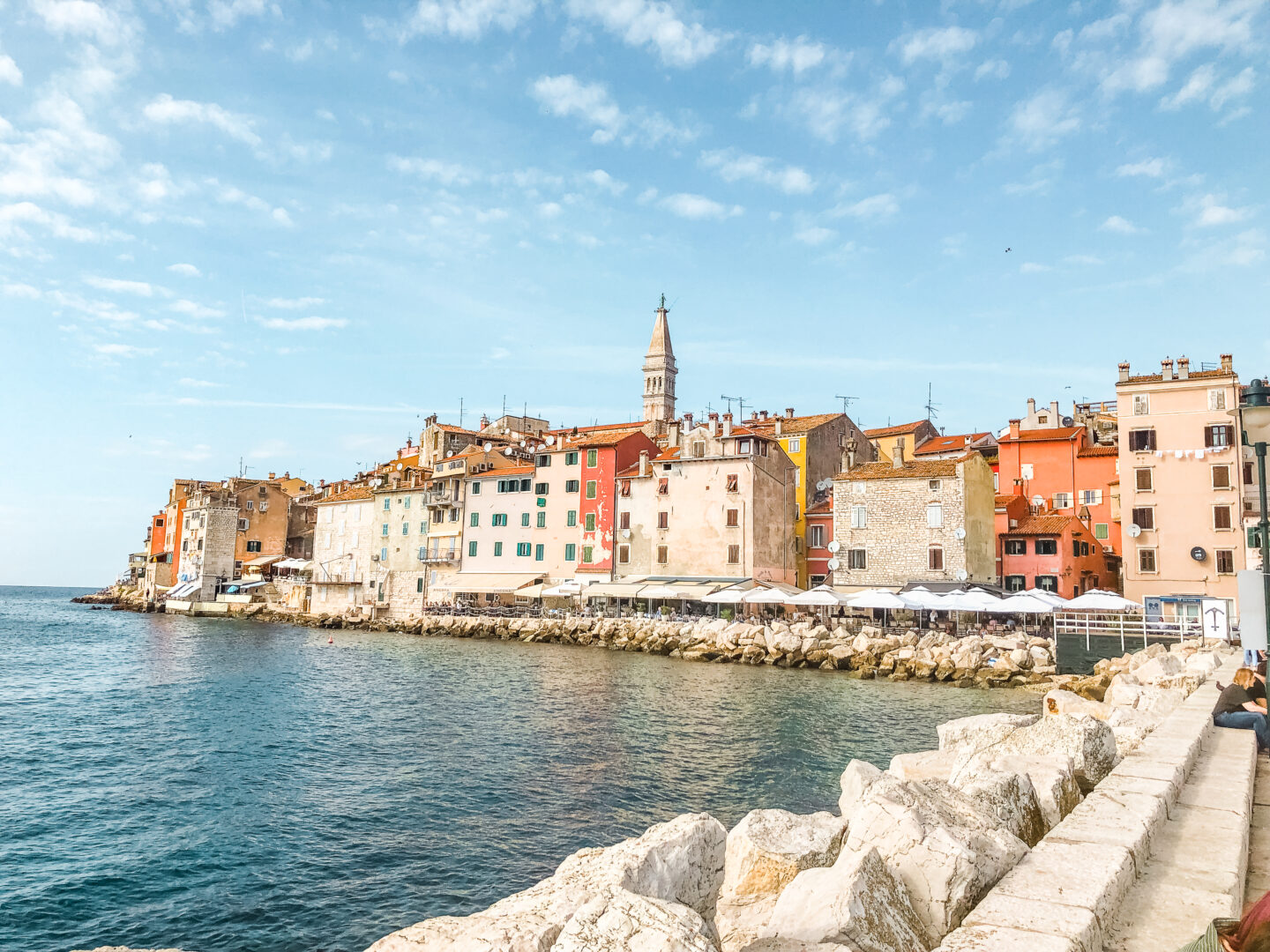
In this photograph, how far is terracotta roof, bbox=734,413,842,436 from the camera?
52406mm

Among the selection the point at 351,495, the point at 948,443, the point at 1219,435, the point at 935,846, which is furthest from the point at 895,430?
the point at 935,846

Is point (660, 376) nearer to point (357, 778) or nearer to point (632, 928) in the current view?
point (357, 778)

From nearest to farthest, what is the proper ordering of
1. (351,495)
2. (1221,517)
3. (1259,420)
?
(1259,420)
(1221,517)
(351,495)

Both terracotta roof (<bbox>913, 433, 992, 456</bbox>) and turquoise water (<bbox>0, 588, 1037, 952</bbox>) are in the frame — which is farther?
terracotta roof (<bbox>913, 433, 992, 456</bbox>)

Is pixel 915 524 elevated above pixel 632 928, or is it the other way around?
pixel 915 524

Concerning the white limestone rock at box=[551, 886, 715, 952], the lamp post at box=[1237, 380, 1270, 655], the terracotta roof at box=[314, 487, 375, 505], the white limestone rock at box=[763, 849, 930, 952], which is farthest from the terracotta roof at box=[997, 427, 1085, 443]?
the white limestone rock at box=[551, 886, 715, 952]

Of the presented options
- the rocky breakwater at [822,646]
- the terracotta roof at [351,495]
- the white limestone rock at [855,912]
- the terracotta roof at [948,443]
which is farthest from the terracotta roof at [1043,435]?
the white limestone rock at [855,912]

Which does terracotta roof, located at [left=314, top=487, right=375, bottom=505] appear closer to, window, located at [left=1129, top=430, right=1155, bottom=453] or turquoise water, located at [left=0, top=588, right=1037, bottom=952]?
turquoise water, located at [left=0, top=588, right=1037, bottom=952]

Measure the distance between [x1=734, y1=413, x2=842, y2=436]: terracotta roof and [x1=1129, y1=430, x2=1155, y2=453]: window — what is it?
1703 centimetres

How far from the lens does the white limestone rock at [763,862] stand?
6.44 metres

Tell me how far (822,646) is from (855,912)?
3185 centimetres

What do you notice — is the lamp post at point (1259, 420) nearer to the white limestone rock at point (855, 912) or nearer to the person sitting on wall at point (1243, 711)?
the person sitting on wall at point (1243, 711)

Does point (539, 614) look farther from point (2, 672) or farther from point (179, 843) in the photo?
point (179, 843)

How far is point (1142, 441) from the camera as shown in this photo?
4100cm
